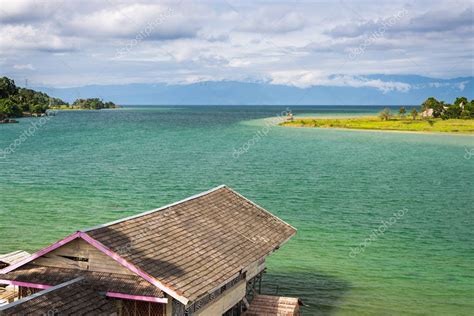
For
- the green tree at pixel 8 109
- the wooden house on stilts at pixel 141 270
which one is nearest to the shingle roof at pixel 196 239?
the wooden house on stilts at pixel 141 270

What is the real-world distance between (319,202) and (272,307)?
2688 cm

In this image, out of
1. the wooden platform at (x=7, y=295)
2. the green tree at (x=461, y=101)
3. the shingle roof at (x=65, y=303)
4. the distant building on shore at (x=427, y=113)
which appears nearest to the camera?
the shingle roof at (x=65, y=303)

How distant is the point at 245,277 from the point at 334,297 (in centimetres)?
781

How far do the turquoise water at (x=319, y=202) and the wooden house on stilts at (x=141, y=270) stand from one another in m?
7.93

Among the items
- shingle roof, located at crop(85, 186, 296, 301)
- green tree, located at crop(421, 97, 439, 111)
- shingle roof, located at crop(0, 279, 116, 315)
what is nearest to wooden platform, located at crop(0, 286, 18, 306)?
shingle roof, located at crop(85, 186, 296, 301)

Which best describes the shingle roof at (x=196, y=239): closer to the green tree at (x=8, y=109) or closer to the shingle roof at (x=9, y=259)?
the shingle roof at (x=9, y=259)

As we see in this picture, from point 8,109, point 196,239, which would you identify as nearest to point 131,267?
point 196,239

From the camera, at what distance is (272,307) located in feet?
74.5

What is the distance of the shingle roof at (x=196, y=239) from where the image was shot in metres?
17.5

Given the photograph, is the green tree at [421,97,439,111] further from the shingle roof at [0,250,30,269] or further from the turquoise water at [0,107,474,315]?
the shingle roof at [0,250,30,269]

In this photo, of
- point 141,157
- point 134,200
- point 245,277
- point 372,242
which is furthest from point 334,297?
point 141,157

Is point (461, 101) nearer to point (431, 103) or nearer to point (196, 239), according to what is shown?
point (431, 103)

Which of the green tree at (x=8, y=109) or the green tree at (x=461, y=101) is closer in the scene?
the green tree at (x=461, y=101)

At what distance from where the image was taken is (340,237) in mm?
37938
